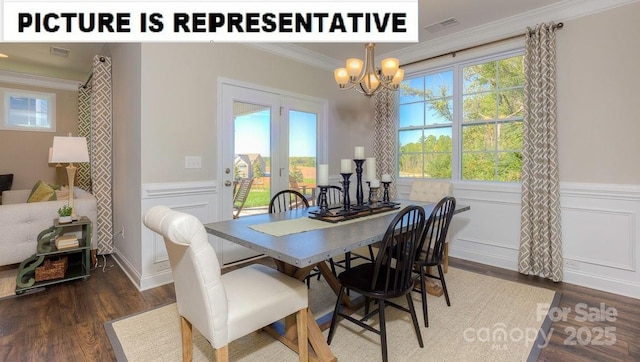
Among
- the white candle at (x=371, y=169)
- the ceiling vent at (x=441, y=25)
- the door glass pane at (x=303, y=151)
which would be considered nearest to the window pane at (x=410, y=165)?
the door glass pane at (x=303, y=151)

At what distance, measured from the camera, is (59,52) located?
166 inches

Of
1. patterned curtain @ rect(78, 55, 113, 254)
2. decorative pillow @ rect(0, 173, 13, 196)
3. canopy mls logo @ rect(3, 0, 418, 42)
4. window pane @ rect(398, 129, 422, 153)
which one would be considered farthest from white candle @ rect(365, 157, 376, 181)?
decorative pillow @ rect(0, 173, 13, 196)

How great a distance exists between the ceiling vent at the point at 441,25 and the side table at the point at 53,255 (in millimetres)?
4026

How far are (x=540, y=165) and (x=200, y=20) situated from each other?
3.24 meters

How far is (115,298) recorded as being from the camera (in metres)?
2.59

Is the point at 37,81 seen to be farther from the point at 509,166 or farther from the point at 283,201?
the point at 509,166

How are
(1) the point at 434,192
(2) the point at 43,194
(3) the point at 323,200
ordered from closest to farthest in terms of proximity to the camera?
(3) the point at 323,200, (1) the point at 434,192, (2) the point at 43,194

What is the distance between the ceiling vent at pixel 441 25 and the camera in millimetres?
3273

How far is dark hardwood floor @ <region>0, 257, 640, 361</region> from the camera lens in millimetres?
1854

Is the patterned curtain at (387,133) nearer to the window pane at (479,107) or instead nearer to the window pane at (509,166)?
the window pane at (479,107)

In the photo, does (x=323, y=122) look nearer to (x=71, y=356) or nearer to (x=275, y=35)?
(x=275, y=35)

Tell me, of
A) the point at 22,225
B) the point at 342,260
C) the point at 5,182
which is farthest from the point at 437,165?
the point at 5,182

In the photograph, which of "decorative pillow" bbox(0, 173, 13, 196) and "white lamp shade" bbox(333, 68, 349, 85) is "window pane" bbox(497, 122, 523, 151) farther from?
"decorative pillow" bbox(0, 173, 13, 196)

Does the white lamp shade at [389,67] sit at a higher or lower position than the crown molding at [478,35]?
lower
